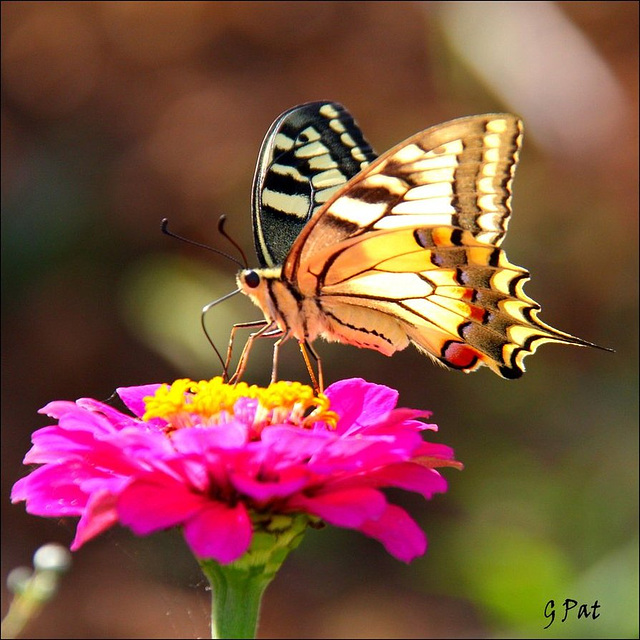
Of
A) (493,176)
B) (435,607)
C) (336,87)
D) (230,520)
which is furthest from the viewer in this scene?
(336,87)

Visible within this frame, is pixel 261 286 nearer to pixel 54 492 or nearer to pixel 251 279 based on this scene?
pixel 251 279

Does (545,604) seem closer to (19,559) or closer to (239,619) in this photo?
(239,619)

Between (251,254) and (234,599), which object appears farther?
A: (251,254)

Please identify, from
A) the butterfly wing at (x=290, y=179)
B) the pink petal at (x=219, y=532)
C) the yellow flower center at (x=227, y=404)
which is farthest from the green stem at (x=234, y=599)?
the butterfly wing at (x=290, y=179)

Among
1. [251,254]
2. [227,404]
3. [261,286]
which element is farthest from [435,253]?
[251,254]

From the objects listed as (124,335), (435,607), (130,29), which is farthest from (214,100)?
(435,607)

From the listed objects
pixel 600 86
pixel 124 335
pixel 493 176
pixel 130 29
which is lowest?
pixel 124 335

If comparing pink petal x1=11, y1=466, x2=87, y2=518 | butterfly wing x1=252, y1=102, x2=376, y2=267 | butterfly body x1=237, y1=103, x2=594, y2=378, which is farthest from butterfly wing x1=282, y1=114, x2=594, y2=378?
pink petal x1=11, y1=466, x2=87, y2=518
